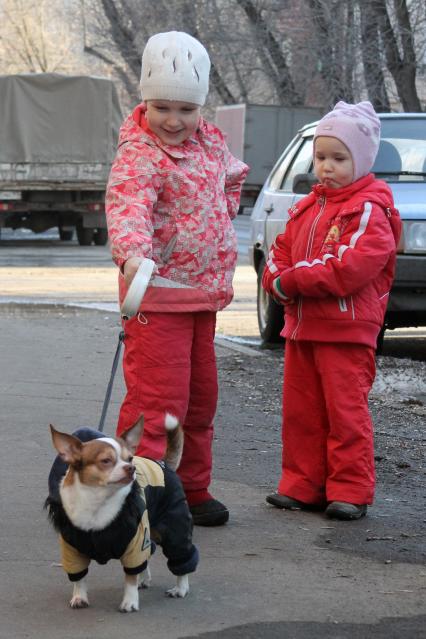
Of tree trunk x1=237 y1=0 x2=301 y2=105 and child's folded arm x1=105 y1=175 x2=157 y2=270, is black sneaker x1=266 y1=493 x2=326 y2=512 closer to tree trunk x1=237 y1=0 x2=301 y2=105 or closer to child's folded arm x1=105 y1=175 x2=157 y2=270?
child's folded arm x1=105 y1=175 x2=157 y2=270

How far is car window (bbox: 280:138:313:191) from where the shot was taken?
10742 millimetres

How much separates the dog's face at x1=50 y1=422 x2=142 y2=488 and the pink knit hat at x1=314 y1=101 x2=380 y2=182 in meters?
1.94

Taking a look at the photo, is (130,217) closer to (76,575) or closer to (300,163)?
(76,575)

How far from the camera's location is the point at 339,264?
17.6 feet

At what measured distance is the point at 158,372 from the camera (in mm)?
5109

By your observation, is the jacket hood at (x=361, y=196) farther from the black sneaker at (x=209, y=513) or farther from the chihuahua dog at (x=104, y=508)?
the chihuahua dog at (x=104, y=508)

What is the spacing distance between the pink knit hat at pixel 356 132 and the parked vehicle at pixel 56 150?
19961mm

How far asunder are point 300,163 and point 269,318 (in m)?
1.28

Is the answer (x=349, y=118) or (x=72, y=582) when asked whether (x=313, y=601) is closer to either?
(x=72, y=582)

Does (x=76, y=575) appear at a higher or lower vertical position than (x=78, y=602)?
higher

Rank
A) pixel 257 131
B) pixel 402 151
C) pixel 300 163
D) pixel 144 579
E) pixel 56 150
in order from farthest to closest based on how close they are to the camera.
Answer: pixel 257 131 < pixel 56 150 < pixel 300 163 < pixel 402 151 < pixel 144 579

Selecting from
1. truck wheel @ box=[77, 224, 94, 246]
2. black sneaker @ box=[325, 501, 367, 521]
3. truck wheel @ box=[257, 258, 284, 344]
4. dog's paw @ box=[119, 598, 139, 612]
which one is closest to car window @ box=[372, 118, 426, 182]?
truck wheel @ box=[257, 258, 284, 344]

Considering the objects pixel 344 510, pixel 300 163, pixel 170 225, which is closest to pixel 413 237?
pixel 300 163

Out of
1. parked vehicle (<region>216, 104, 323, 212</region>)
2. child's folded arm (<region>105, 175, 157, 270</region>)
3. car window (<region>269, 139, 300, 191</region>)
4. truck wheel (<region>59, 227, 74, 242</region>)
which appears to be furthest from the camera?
parked vehicle (<region>216, 104, 323, 212</region>)
